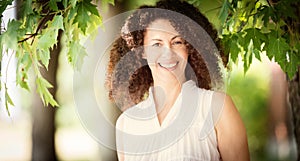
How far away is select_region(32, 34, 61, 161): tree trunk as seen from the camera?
1453 mm

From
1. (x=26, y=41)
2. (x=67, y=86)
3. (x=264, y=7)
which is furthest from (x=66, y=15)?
(x=67, y=86)

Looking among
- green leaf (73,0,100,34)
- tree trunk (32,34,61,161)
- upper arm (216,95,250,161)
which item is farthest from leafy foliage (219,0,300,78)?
tree trunk (32,34,61,161)

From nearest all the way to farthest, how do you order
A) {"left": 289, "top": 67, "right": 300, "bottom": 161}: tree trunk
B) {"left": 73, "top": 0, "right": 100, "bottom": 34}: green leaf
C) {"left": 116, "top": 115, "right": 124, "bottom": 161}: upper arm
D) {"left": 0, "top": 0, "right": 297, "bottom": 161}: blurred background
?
{"left": 73, "top": 0, "right": 100, "bottom": 34}: green leaf < {"left": 116, "top": 115, "right": 124, "bottom": 161}: upper arm < {"left": 289, "top": 67, "right": 300, "bottom": 161}: tree trunk < {"left": 0, "top": 0, "right": 297, "bottom": 161}: blurred background

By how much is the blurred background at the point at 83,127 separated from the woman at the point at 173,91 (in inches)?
9.7

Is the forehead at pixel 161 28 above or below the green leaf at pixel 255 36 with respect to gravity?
above

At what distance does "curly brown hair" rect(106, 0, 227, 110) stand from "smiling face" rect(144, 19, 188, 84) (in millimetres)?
10

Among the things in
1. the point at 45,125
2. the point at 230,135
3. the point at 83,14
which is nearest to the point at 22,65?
the point at 83,14

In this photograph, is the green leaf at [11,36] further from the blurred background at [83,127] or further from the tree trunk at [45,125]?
the tree trunk at [45,125]

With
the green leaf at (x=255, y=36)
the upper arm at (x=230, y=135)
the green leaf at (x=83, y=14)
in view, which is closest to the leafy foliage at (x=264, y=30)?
the green leaf at (x=255, y=36)

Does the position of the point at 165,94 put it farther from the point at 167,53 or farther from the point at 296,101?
the point at 296,101

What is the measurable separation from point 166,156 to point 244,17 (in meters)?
0.31

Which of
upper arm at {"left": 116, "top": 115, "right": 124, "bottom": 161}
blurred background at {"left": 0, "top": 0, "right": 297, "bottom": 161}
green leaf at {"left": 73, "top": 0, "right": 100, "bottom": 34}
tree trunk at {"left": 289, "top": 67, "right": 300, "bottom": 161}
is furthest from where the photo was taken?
blurred background at {"left": 0, "top": 0, "right": 297, "bottom": 161}

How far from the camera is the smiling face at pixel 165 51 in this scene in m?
0.96

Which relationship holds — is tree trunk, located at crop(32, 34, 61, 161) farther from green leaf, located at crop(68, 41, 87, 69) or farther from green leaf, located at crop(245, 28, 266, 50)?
green leaf, located at crop(245, 28, 266, 50)
